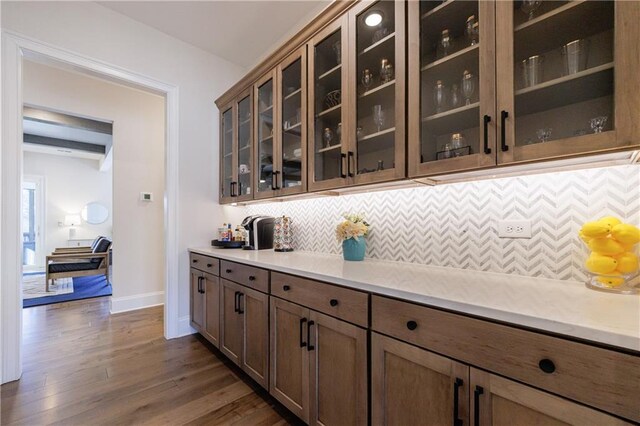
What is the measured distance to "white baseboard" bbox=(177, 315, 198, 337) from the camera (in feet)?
9.12

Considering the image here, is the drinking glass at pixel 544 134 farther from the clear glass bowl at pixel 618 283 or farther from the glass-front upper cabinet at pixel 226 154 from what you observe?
the glass-front upper cabinet at pixel 226 154

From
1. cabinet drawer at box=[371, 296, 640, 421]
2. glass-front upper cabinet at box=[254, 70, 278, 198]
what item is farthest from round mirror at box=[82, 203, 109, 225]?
cabinet drawer at box=[371, 296, 640, 421]

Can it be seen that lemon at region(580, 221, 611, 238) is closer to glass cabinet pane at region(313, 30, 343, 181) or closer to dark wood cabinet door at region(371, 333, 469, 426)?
dark wood cabinet door at region(371, 333, 469, 426)

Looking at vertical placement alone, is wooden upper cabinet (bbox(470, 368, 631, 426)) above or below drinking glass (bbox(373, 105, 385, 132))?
below

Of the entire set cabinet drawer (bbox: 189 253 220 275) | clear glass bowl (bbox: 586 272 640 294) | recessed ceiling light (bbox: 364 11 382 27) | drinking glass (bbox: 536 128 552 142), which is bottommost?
cabinet drawer (bbox: 189 253 220 275)

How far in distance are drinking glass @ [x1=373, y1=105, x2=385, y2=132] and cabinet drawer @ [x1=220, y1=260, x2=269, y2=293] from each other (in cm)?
111

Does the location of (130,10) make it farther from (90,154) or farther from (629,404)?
(90,154)

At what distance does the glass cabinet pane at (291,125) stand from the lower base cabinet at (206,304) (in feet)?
3.46

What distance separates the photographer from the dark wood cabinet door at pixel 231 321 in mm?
1984

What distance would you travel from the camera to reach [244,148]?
269 cm

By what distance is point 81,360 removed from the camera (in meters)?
2.29

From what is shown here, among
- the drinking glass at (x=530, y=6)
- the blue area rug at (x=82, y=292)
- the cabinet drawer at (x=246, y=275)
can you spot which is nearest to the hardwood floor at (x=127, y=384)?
the cabinet drawer at (x=246, y=275)

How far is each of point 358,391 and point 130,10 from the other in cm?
341

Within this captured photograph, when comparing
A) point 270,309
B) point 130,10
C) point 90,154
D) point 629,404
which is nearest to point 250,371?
point 270,309
